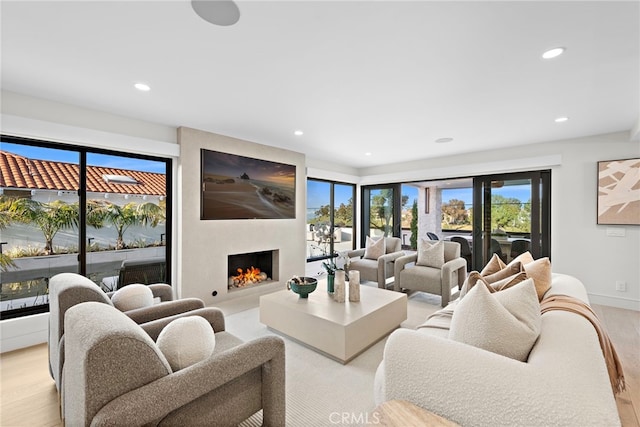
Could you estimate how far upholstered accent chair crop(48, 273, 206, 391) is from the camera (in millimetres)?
1522

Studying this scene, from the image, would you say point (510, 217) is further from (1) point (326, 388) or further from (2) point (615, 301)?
(1) point (326, 388)

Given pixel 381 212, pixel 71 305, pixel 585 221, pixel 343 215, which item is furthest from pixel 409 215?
pixel 71 305

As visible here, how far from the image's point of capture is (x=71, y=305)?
1.52m

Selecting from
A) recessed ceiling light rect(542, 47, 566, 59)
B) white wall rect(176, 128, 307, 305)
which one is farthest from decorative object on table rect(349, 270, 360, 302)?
recessed ceiling light rect(542, 47, 566, 59)

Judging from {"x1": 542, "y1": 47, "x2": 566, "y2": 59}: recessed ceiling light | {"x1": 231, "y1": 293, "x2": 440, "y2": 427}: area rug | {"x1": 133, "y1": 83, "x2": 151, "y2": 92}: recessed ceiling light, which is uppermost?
{"x1": 133, "y1": 83, "x2": 151, "y2": 92}: recessed ceiling light

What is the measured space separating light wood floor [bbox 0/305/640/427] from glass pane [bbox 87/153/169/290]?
955 mm

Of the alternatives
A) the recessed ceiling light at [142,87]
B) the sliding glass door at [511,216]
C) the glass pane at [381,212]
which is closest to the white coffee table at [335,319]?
Result: the recessed ceiling light at [142,87]

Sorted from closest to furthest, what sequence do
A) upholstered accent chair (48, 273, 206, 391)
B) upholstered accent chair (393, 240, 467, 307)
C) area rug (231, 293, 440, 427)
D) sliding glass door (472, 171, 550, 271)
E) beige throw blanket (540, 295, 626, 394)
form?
beige throw blanket (540, 295, 626, 394), upholstered accent chair (48, 273, 206, 391), area rug (231, 293, 440, 427), upholstered accent chair (393, 240, 467, 307), sliding glass door (472, 171, 550, 271)

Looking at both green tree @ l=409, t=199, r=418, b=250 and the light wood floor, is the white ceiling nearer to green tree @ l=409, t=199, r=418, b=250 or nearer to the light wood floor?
the light wood floor

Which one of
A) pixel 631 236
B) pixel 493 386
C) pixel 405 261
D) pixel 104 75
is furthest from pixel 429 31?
pixel 631 236

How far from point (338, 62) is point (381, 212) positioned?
15.3ft

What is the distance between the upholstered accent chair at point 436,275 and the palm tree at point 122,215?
3469 millimetres

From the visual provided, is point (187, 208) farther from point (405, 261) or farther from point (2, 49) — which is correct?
Answer: point (405, 261)

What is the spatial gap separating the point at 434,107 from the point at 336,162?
3.13 meters
